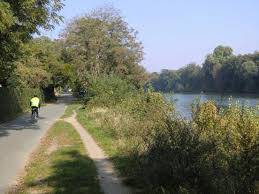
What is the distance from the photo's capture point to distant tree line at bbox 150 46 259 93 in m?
111

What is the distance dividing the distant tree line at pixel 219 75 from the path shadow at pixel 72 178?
60.8 metres

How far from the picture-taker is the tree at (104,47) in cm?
6838

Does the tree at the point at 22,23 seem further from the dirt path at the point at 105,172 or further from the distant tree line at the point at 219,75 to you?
the distant tree line at the point at 219,75

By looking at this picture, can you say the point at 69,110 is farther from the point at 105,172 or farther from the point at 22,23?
the point at 105,172

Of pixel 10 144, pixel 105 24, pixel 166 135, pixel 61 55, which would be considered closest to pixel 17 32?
pixel 10 144

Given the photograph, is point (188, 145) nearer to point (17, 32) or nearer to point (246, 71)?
point (17, 32)

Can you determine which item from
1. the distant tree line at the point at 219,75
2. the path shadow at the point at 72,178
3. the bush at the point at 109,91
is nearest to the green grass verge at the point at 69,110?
the bush at the point at 109,91

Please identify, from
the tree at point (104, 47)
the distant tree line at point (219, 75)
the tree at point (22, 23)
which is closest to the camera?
the tree at point (22, 23)

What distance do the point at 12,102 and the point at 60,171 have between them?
2918 cm

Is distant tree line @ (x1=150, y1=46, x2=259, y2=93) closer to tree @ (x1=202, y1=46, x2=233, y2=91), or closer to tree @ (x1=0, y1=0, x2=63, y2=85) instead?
tree @ (x1=202, y1=46, x2=233, y2=91)

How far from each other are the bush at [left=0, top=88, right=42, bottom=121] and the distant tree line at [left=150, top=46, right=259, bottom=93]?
28.4 meters

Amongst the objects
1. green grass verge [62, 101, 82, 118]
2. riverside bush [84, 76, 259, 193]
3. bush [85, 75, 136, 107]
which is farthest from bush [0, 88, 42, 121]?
riverside bush [84, 76, 259, 193]

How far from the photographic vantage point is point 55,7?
83.1 ft

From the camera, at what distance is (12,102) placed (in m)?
42.0
